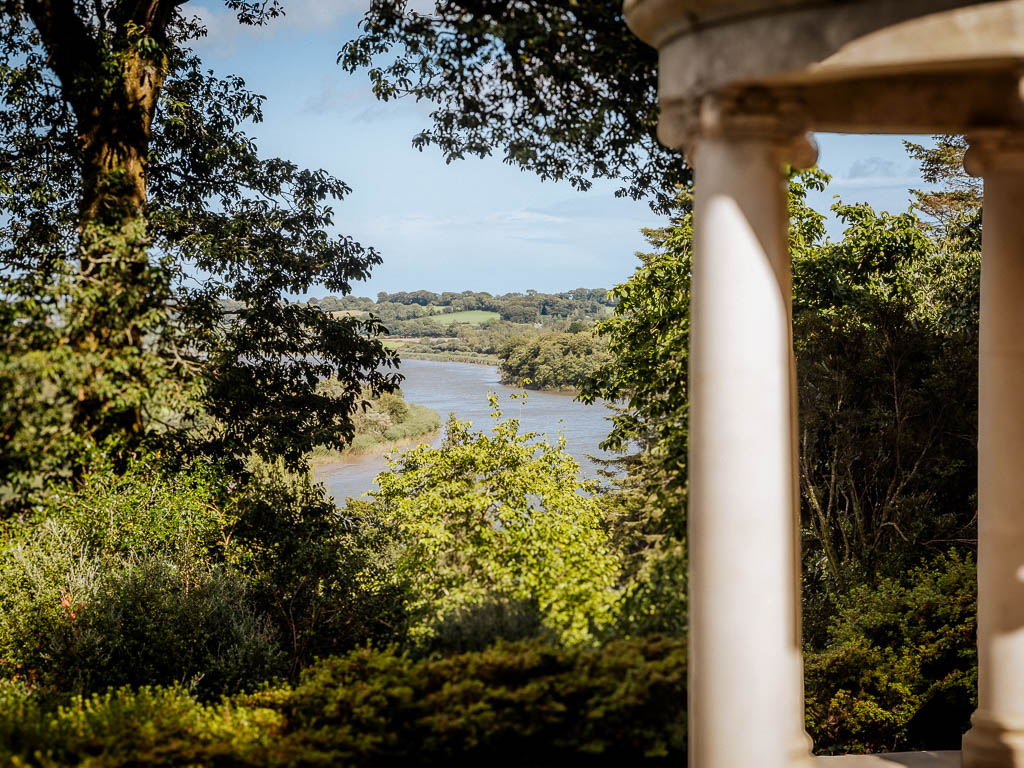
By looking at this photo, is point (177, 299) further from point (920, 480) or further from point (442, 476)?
point (920, 480)

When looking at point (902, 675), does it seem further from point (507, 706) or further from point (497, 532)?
point (507, 706)

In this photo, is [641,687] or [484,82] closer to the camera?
[641,687]

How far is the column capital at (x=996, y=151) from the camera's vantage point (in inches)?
734

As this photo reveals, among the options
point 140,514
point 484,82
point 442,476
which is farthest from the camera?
point 442,476

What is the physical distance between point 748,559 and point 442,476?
2278 centimetres

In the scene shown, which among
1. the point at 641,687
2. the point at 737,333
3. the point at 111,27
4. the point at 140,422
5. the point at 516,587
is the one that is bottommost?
the point at 641,687

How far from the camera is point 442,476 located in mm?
36312

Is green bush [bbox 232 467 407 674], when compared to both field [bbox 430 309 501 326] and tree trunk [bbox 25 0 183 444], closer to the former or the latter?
tree trunk [bbox 25 0 183 444]

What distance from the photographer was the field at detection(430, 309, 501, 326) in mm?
49188

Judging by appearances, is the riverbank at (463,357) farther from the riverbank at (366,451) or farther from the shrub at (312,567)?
the shrub at (312,567)

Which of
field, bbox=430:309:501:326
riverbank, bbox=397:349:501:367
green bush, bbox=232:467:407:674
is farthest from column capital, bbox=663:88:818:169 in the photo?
field, bbox=430:309:501:326

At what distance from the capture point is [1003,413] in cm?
1938

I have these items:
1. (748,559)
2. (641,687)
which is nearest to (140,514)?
(641,687)

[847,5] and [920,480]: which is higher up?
[847,5]
